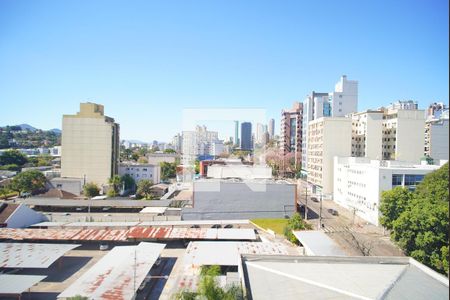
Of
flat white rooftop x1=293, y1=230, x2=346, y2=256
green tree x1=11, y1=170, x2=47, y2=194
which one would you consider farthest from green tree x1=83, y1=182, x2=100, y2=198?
flat white rooftop x1=293, y1=230, x2=346, y2=256

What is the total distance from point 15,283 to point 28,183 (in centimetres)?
1616

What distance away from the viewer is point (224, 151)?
48438mm

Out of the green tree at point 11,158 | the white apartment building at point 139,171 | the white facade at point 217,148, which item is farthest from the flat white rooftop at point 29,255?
the white facade at point 217,148

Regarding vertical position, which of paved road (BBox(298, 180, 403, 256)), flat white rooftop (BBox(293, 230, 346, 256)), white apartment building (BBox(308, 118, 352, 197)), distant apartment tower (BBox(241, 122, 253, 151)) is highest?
distant apartment tower (BBox(241, 122, 253, 151))

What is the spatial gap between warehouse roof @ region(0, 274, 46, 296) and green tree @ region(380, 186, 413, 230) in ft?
35.4

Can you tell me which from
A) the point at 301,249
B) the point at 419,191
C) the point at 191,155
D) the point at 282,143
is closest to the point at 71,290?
the point at 301,249

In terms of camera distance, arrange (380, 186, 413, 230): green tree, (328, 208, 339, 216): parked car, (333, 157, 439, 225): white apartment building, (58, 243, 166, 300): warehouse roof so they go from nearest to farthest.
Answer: (58, 243, 166, 300): warehouse roof < (380, 186, 413, 230): green tree < (333, 157, 439, 225): white apartment building < (328, 208, 339, 216): parked car

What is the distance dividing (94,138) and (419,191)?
2118 cm

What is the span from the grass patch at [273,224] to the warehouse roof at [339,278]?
5909mm

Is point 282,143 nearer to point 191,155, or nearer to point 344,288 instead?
point 191,155

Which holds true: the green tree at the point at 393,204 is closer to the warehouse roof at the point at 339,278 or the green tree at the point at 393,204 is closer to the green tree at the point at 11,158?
the warehouse roof at the point at 339,278

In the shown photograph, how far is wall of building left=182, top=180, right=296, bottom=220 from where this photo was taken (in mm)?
14602

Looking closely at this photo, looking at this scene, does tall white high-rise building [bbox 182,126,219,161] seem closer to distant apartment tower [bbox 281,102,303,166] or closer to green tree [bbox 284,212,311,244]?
distant apartment tower [bbox 281,102,303,166]

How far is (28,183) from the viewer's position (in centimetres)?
2094
